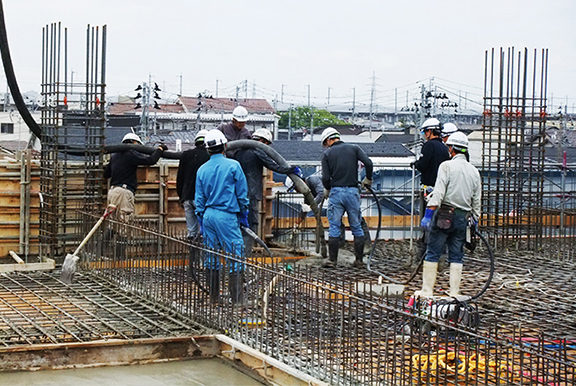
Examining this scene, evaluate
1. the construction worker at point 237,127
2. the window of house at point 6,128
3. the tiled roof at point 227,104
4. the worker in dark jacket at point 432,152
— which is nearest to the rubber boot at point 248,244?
the construction worker at point 237,127

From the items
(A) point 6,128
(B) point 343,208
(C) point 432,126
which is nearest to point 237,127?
(B) point 343,208

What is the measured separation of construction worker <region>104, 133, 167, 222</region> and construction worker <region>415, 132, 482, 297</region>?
5014mm

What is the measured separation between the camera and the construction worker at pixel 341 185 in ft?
38.6

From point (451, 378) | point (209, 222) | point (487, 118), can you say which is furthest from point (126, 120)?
point (451, 378)

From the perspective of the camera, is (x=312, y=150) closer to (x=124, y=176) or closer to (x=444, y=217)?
(x=124, y=176)

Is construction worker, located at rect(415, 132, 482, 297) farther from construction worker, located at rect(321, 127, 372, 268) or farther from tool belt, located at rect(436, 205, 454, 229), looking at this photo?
construction worker, located at rect(321, 127, 372, 268)

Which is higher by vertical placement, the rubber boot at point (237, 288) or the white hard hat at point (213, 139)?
the white hard hat at point (213, 139)

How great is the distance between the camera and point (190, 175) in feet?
38.8

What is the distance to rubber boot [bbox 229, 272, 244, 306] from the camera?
8086 mm

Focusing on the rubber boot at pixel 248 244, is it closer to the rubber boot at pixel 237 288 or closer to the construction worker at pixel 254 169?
the construction worker at pixel 254 169

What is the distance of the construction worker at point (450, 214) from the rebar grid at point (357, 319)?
1.62 ft

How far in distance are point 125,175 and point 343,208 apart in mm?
3162

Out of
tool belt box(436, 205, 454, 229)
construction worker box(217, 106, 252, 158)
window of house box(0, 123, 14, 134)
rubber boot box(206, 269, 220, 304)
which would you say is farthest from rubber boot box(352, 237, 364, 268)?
window of house box(0, 123, 14, 134)

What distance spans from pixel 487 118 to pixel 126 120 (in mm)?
28491
